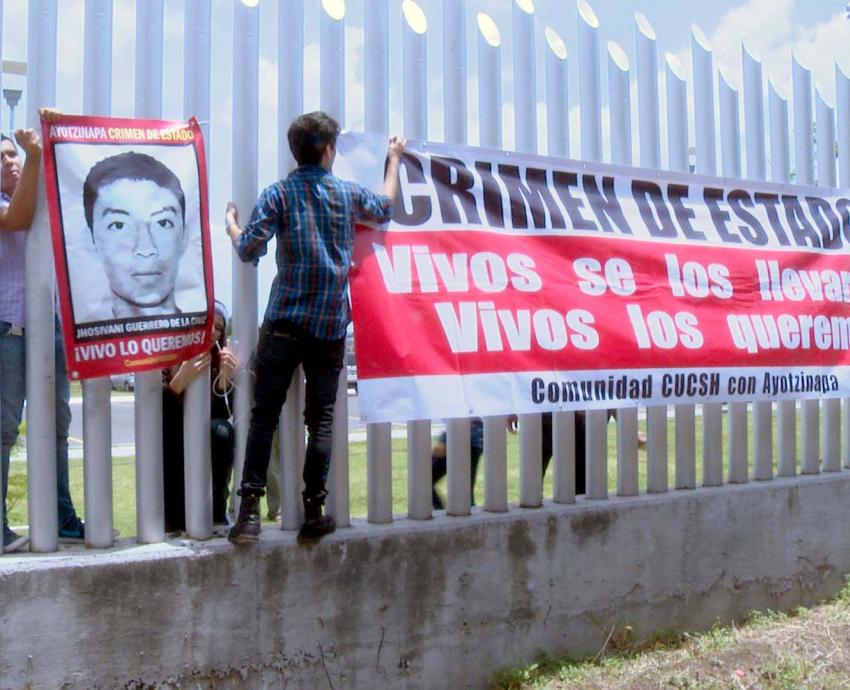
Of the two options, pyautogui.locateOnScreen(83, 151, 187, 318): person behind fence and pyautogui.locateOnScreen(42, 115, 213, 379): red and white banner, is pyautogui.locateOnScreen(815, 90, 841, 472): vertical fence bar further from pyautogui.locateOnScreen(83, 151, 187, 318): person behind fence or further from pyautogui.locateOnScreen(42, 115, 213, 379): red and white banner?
pyautogui.locateOnScreen(83, 151, 187, 318): person behind fence

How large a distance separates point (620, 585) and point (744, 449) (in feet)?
3.94

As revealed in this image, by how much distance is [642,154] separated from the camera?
5.11 m

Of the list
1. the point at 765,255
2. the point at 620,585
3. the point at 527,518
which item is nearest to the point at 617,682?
the point at 620,585

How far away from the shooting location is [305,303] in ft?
12.4

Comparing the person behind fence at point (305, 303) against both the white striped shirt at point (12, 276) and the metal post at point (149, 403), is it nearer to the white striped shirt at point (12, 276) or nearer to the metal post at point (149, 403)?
the metal post at point (149, 403)

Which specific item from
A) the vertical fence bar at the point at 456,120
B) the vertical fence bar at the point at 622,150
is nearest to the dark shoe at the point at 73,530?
the vertical fence bar at the point at 456,120

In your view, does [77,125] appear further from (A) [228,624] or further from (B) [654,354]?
(B) [654,354]

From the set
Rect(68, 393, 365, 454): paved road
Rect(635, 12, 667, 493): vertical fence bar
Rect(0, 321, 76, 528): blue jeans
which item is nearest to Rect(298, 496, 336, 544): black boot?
Rect(0, 321, 76, 528): blue jeans

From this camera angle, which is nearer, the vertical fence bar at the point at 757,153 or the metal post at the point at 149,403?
the metal post at the point at 149,403

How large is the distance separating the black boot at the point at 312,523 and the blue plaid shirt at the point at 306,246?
0.69m

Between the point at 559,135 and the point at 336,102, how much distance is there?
49.1 inches

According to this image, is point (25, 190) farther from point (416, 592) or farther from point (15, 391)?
point (416, 592)

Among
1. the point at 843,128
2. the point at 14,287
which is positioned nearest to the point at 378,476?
the point at 14,287

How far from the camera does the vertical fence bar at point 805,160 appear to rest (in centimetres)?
564
